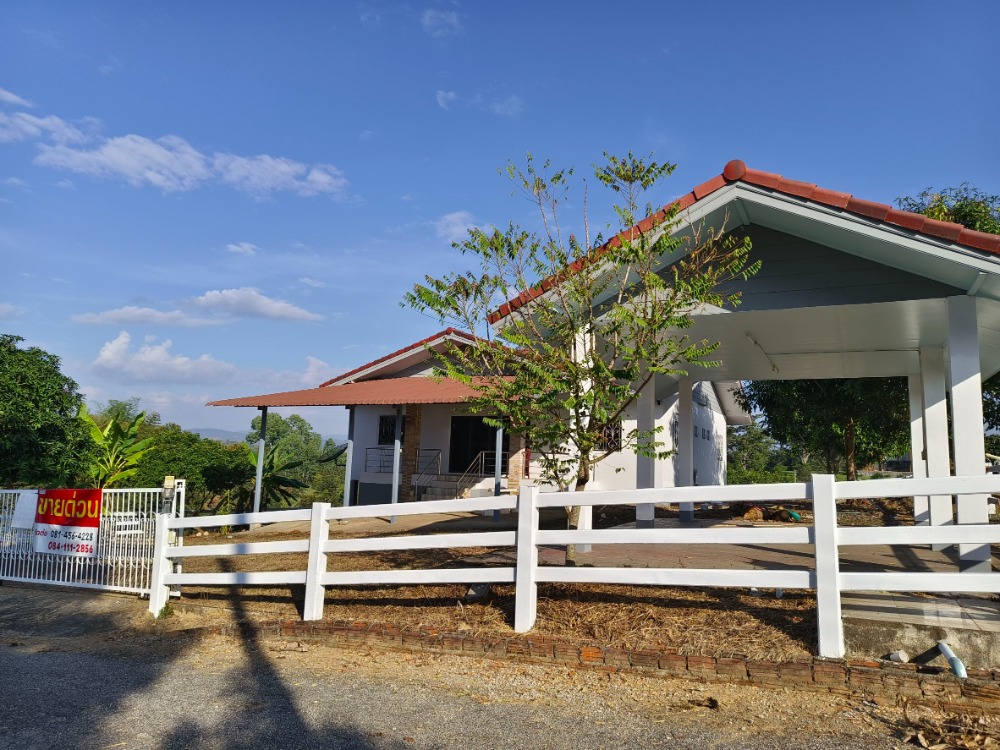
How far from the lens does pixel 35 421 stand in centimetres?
1448

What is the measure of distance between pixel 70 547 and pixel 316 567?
16.3ft

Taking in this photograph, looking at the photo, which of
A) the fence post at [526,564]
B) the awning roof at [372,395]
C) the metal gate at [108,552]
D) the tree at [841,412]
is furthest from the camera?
the tree at [841,412]

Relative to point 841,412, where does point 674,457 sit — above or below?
below

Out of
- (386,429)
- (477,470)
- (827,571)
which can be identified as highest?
(386,429)

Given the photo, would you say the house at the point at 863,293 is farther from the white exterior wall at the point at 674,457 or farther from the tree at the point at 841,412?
the tree at the point at 841,412

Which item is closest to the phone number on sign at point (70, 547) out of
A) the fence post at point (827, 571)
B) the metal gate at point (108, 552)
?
the metal gate at point (108, 552)

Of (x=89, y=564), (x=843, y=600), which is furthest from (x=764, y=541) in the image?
(x=89, y=564)

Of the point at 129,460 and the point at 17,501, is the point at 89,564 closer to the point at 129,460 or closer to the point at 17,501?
the point at 17,501

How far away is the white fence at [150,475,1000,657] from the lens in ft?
16.6

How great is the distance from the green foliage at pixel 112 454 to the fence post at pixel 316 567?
12440 mm

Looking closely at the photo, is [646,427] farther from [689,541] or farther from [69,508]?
[69,508]

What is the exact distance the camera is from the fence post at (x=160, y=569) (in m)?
8.64

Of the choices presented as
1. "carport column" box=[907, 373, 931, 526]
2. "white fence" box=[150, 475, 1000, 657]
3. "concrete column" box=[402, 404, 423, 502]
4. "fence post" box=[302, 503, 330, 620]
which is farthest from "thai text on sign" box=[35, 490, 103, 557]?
"carport column" box=[907, 373, 931, 526]

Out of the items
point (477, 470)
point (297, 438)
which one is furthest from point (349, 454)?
point (297, 438)
